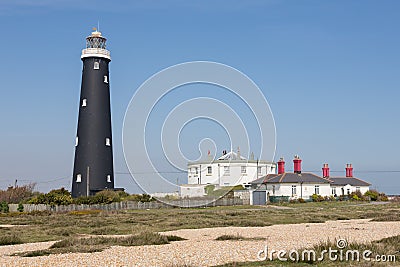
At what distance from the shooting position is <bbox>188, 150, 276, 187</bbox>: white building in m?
60.1

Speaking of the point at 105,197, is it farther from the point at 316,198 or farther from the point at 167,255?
the point at 167,255

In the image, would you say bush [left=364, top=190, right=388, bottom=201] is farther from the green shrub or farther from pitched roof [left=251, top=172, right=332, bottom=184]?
pitched roof [left=251, top=172, right=332, bottom=184]

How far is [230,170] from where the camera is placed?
6038cm

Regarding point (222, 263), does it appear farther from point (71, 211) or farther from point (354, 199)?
point (354, 199)

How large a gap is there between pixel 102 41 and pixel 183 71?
19.4 meters

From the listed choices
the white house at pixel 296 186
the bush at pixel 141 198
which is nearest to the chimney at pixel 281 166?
the white house at pixel 296 186

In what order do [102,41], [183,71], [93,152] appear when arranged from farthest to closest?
[102,41] → [93,152] → [183,71]

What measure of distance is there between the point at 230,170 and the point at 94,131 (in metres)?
23.4

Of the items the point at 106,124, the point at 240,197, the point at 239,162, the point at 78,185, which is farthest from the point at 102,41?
the point at 239,162

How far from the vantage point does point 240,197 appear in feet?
155

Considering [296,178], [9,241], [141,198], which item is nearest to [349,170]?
[296,178]

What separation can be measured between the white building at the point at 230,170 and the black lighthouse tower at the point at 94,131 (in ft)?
68.5

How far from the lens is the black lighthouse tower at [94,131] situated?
132 ft

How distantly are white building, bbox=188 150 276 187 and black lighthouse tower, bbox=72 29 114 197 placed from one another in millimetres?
20866
